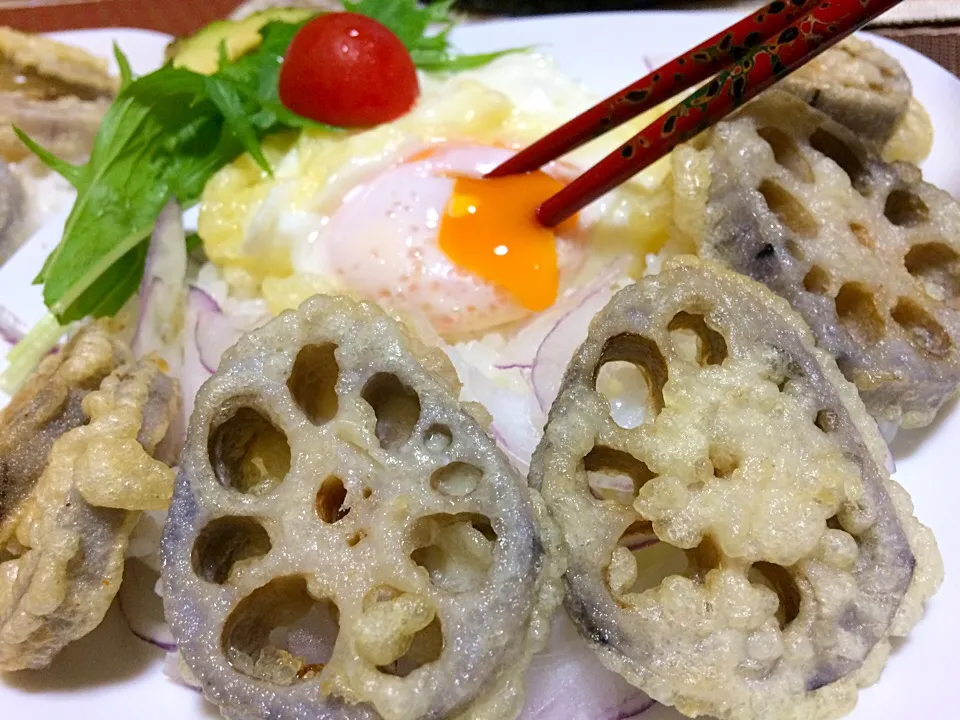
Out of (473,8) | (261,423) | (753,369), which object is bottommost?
(473,8)

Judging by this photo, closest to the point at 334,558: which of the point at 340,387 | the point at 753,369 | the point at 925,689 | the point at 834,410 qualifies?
the point at 340,387

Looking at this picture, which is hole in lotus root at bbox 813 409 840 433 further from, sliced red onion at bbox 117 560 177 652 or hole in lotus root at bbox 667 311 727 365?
sliced red onion at bbox 117 560 177 652

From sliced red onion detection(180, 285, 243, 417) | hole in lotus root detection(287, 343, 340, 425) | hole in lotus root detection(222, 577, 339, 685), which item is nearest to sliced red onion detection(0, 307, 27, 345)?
sliced red onion detection(180, 285, 243, 417)

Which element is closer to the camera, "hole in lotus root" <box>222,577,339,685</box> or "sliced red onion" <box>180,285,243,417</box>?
"hole in lotus root" <box>222,577,339,685</box>

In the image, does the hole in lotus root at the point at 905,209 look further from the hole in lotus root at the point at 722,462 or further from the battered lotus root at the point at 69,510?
the battered lotus root at the point at 69,510

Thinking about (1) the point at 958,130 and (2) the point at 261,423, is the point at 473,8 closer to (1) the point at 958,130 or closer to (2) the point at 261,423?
(1) the point at 958,130

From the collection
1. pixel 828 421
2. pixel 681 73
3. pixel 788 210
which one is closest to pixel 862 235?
pixel 788 210
